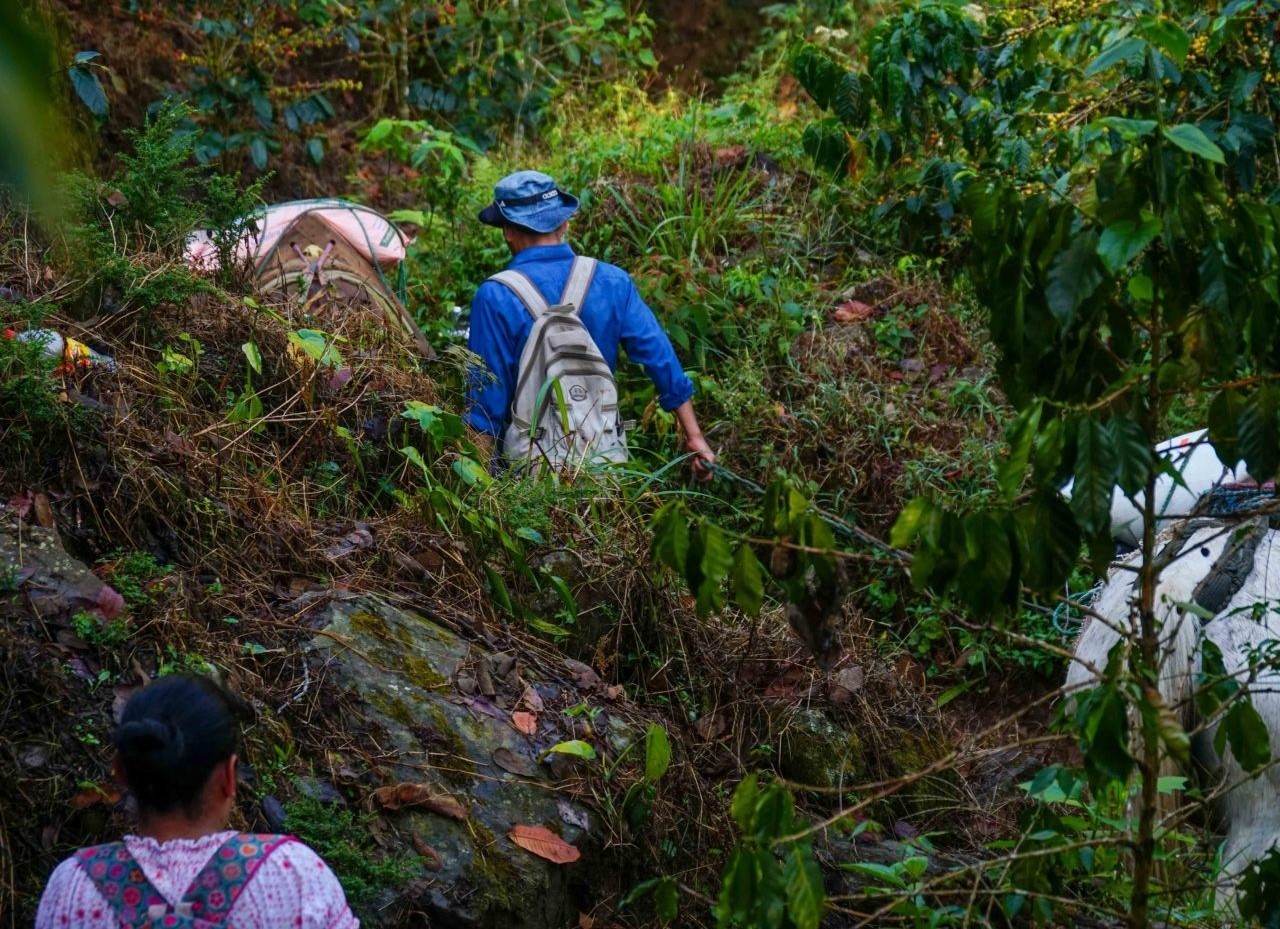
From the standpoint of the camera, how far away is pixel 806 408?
253 inches

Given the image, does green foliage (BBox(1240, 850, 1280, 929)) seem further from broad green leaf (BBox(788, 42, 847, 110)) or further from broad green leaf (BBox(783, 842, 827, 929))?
broad green leaf (BBox(788, 42, 847, 110))

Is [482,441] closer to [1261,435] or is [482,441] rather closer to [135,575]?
[135,575]

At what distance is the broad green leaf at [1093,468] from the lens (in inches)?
84.5

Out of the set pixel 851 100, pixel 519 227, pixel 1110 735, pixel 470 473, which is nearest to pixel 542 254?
pixel 519 227

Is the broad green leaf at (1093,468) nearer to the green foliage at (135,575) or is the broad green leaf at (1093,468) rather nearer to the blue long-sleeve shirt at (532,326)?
the green foliage at (135,575)

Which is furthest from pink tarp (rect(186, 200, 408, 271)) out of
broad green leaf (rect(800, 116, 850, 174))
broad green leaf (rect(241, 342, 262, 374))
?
broad green leaf (rect(800, 116, 850, 174))

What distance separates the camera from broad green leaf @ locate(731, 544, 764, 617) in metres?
2.36

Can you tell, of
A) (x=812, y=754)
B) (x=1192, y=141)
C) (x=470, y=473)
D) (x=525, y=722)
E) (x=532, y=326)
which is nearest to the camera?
(x=1192, y=141)

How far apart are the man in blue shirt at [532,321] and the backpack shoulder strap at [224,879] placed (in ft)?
9.34

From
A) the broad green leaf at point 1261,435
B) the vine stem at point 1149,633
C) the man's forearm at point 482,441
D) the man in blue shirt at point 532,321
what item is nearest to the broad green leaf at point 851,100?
the man in blue shirt at point 532,321

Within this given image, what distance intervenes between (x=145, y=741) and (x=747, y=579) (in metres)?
1.04

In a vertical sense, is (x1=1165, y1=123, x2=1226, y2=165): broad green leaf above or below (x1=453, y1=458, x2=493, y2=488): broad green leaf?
above

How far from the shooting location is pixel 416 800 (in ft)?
11.4

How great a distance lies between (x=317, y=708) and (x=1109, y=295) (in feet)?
7.56
